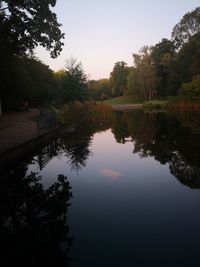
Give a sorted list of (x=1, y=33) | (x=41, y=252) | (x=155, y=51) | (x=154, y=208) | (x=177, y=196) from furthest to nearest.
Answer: (x=155, y=51), (x=1, y=33), (x=177, y=196), (x=154, y=208), (x=41, y=252)

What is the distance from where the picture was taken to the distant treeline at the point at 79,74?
14414mm

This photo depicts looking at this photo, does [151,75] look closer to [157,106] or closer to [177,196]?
[157,106]

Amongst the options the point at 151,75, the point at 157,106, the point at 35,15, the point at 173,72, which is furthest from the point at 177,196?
the point at 151,75

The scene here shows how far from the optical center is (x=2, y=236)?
5.11 metres

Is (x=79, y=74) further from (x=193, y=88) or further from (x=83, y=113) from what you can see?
(x=193, y=88)

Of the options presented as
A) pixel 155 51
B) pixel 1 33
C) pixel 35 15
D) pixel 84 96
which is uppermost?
pixel 155 51

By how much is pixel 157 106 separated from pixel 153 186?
4809 cm

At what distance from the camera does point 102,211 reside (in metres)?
6.34

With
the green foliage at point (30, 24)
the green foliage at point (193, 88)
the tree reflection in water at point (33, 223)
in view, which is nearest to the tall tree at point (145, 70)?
the green foliage at point (193, 88)

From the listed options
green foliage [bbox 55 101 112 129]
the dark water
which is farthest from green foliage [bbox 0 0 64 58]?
green foliage [bbox 55 101 112 129]

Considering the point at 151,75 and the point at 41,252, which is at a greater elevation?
the point at 151,75

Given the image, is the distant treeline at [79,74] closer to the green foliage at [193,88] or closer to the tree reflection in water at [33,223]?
the green foliage at [193,88]

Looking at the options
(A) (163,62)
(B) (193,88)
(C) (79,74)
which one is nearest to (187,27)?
(A) (163,62)

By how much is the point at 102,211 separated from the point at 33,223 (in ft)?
5.55
